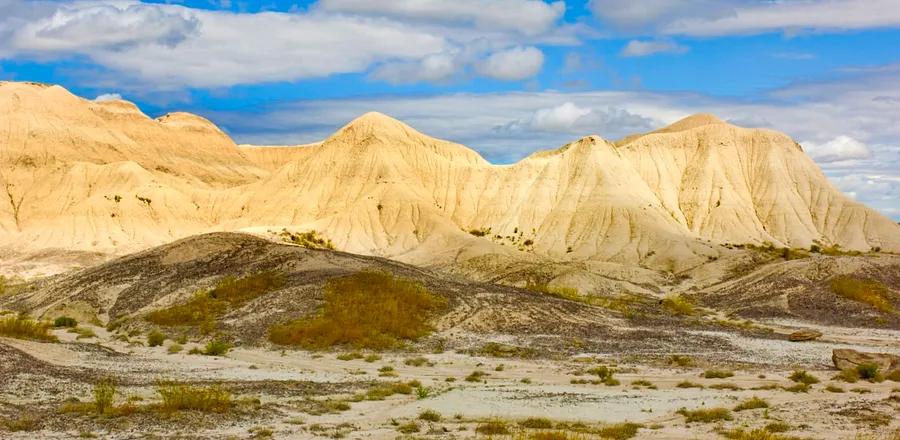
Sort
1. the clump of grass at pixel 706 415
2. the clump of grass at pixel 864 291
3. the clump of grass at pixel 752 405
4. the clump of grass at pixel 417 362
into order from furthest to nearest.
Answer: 1. the clump of grass at pixel 864 291
2. the clump of grass at pixel 417 362
3. the clump of grass at pixel 752 405
4. the clump of grass at pixel 706 415

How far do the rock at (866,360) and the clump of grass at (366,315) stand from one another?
18.6m

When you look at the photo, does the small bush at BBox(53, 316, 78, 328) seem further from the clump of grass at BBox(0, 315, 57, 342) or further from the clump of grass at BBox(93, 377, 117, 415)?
the clump of grass at BBox(93, 377, 117, 415)

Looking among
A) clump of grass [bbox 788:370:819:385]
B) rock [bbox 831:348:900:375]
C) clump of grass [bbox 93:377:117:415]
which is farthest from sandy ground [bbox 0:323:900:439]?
clump of grass [bbox 93:377:117:415]

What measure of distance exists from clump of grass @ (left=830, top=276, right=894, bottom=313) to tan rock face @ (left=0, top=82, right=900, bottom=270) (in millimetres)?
21678

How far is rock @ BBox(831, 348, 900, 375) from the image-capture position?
33594 millimetres

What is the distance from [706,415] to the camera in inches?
957

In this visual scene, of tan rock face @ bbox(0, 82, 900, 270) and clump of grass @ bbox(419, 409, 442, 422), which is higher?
tan rock face @ bbox(0, 82, 900, 270)

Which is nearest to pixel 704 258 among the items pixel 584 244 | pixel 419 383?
pixel 584 244

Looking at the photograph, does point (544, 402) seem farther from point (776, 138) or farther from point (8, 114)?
point (8, 114)

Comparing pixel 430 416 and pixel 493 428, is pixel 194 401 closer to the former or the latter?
pixel 430 416

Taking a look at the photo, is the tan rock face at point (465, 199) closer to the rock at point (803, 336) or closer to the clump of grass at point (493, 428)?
the rock at point (803, 336)

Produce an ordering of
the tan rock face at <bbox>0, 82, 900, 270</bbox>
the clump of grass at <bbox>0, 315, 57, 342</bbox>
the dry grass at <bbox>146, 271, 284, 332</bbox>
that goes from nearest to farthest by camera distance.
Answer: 1. the clump of grass at <bbox>0, 315, 57, 342</bbox>
2. the dry grass at <bbox>146, 271, 284, 332</bbox>
3. the tan rock face at <bbox>0, 82, 900, 270</bbox>

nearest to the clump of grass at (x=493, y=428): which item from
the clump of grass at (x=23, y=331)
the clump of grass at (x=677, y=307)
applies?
the clump of grass at (x=23, y=331)

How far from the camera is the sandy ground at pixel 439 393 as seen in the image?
74.7 ft
